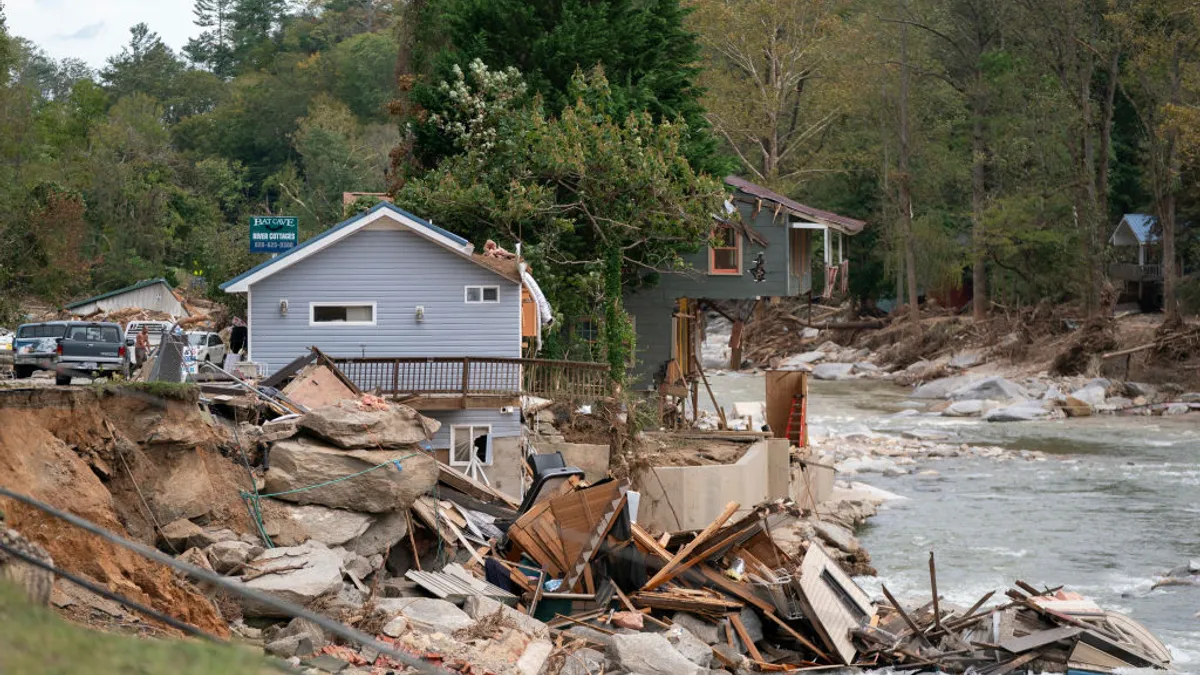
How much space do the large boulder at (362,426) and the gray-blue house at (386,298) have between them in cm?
682

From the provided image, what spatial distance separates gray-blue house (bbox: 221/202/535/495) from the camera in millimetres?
26672

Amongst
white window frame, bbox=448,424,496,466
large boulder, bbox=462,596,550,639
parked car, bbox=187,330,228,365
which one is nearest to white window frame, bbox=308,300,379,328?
white window frame, bbox=448,424,496,466

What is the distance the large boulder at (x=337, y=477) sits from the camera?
17.3 meters

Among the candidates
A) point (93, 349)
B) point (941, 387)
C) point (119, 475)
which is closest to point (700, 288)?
point (93, 349)

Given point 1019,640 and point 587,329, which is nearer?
point 1019,640

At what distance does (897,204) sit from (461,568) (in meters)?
60.8

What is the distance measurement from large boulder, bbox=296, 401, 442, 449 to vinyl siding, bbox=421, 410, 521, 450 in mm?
6204

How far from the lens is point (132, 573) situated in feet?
42.5

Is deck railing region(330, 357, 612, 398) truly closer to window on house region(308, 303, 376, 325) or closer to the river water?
window on house region(308, 303, 376, 325)

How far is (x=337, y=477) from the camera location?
17.6 metres

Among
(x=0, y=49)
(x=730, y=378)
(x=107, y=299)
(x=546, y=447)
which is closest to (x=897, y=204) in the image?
(x=730, y=378)

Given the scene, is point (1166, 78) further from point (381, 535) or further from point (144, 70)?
point (144, 70)

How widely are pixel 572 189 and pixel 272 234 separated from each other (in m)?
7.65

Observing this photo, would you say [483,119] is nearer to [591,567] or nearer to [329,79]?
[591,567]
